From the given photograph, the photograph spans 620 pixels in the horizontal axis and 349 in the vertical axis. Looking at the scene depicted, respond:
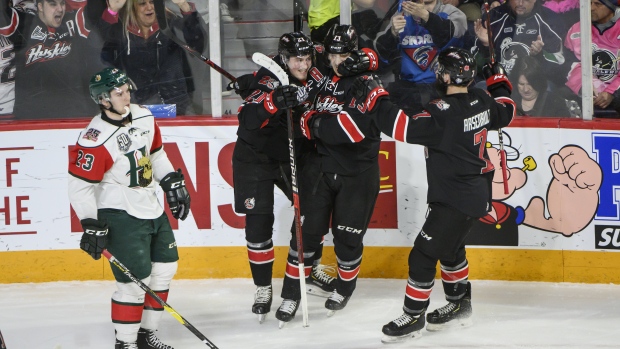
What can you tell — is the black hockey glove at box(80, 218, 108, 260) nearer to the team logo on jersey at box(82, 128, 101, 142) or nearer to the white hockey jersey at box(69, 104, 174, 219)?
the white hockey jersey at box(69, 104, 174, 219)

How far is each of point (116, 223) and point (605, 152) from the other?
2.67 m

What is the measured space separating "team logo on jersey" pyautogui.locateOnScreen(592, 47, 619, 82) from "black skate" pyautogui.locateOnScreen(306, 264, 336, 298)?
1.85 meters

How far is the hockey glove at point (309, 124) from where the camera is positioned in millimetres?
4523

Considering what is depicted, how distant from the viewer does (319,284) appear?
17.2ft

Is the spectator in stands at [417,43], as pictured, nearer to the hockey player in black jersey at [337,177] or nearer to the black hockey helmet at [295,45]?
the hockey player in black jersey at [337,177]

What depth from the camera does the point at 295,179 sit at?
15.0 ft

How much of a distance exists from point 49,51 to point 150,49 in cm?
58

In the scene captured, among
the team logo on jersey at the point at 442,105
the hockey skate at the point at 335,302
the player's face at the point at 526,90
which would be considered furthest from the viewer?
the player's face at the point at 526,90

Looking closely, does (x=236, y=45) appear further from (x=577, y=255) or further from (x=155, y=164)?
(x=577, y=255)

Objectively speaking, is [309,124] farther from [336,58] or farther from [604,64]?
[604,64]

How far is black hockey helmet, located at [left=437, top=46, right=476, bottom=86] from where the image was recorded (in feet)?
13.7

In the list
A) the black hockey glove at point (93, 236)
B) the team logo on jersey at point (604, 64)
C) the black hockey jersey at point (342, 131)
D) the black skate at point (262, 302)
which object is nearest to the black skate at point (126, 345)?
the black hockey glove at point (93, 236)

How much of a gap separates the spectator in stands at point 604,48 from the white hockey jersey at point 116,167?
2.40 metres

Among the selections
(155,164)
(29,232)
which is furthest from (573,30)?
(29,232)
